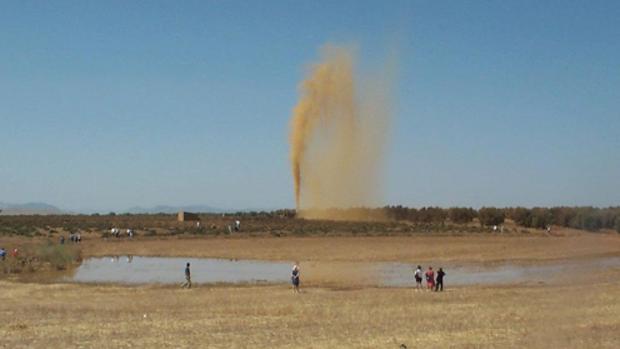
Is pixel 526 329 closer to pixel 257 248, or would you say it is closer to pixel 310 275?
pixel 310 275

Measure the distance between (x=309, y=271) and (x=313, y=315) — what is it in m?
19.5

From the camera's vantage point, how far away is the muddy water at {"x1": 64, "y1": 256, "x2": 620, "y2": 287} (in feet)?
128

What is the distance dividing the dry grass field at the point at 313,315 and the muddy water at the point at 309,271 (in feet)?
5.95

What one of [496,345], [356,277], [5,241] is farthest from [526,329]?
[5,241]

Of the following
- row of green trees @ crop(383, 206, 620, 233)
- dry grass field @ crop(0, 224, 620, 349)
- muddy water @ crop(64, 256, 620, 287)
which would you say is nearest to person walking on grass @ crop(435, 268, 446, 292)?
dry grass field @ crop(0, 224, 620, 349)

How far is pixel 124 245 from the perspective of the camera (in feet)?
216

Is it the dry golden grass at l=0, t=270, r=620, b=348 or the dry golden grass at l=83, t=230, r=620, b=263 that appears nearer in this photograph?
the dry golden grass at l=0, t=270, r=620, b=348

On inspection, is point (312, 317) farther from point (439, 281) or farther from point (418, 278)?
point (418, 278)

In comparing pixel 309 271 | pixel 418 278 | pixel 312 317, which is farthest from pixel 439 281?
pixel 309 271

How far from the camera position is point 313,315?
83.5ft

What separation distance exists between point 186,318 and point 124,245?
42.7 m

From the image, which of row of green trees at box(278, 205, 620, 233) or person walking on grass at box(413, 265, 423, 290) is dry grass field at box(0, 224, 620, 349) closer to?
person walking on grass at box(413, 265, 423, 290)

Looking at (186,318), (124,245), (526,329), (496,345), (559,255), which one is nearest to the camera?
(496,345)

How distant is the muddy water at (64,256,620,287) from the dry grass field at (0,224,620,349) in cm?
181
